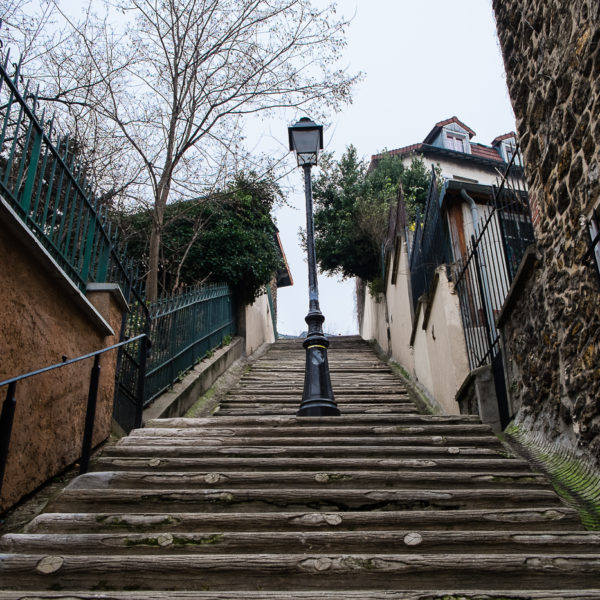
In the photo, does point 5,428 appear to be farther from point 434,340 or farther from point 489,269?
point 434,340

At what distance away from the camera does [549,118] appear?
4.21 metres

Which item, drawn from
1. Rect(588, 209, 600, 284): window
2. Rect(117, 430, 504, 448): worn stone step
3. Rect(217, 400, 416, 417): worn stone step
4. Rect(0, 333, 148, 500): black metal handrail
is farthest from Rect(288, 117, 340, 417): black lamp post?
Rect(588, 209, 600, 284): window

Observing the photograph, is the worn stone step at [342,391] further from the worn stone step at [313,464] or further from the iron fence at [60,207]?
the worn stone step at [313,464]

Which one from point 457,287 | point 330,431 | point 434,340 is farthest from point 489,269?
point 330,431

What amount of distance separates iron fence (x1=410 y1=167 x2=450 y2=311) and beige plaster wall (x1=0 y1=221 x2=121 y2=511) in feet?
16.8

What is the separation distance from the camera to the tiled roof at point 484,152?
23414 mm

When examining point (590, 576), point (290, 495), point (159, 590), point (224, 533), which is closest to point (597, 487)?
point (590, 576)

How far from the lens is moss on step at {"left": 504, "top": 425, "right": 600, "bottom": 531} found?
3.18 meters

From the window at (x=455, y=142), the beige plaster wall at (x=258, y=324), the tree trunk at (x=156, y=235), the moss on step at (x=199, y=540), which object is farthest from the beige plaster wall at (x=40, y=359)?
the window at (x=455, y=142)

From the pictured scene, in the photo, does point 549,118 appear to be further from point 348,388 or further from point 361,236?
point 361,236

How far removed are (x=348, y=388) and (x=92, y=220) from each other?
4.81m

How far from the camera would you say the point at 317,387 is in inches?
212

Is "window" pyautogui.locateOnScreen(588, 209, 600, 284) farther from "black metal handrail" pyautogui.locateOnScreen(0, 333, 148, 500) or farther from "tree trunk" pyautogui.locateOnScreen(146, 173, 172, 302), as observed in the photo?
"tree trunk" pyautogui.locateOnScreen(146, 173, 172, 302)

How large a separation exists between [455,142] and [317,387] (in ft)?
65.9
